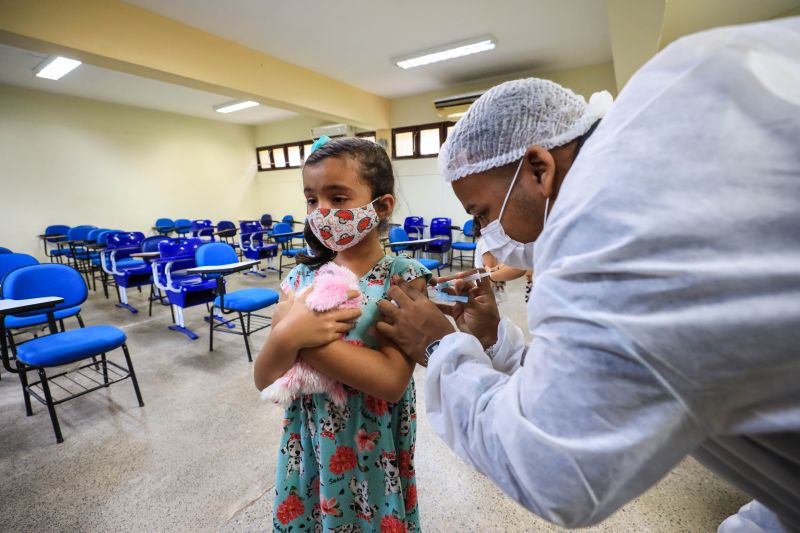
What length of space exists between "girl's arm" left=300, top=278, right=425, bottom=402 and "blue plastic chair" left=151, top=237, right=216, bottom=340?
331 cm

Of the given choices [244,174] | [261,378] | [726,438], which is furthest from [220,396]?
[244,174]

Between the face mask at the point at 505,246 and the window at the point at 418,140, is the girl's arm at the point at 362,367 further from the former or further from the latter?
the window at the point at 418,140

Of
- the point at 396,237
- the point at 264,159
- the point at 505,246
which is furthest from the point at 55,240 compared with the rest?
the point at 505,246

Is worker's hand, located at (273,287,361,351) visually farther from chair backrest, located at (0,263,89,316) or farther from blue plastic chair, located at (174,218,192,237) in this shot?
blue plastic chair, located at (174,218,192,237)

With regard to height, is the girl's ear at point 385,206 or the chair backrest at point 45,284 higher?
the girl's ear at point 385,206

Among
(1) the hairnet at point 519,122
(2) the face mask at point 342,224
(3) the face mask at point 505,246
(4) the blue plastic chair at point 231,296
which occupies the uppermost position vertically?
(1) the hairnet at point 519,122

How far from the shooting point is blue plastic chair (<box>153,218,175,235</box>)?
25.7ft

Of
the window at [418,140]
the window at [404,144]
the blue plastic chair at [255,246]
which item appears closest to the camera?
the blue plastic chair at [255,246]

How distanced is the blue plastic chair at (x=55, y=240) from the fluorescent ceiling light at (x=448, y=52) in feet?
22.8

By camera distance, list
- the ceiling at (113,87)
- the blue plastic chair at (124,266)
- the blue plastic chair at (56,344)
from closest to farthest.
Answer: the blue plastic chair at (56,344), the blue plastic chair at (124,266), the ceiling at (113,87)

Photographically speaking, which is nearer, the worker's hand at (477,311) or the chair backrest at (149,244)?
the worker's hand at (477,311)

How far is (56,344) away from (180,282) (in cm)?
175

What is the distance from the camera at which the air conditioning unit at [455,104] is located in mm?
6011

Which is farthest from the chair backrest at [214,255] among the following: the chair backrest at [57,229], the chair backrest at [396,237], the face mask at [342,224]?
the chair backrest at [57,229]
